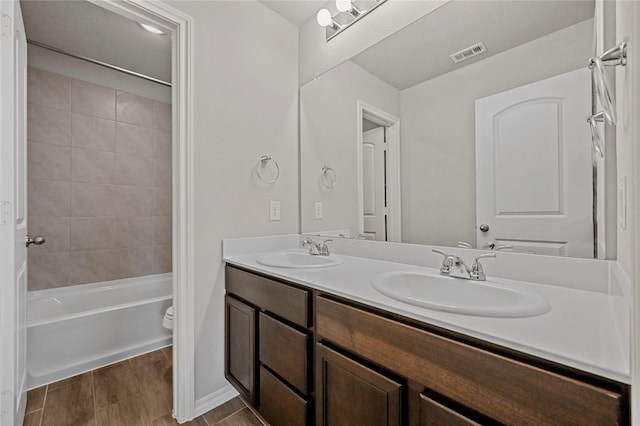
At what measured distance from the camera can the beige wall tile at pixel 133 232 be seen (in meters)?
2.63

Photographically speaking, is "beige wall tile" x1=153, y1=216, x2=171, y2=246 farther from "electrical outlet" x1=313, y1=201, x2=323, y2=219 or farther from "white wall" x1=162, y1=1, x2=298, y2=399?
"electrical outlet" x1=313, y1=201, x2=323, y2=219

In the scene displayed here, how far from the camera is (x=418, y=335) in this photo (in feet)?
2.46

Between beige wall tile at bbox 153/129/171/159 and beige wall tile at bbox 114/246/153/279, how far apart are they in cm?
94

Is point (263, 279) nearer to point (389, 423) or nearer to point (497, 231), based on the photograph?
point (389, 423)

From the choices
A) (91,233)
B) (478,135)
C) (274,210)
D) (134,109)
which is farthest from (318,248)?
(134,109)

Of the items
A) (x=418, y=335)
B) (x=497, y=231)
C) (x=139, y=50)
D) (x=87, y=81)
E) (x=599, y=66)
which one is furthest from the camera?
(x=87, y=81)

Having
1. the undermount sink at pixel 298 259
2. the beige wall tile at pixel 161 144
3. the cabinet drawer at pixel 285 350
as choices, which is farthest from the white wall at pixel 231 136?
the beige wall tile at pixel 161 144

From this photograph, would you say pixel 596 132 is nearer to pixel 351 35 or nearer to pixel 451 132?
pixel 451 132

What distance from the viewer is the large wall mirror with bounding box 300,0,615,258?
96cm

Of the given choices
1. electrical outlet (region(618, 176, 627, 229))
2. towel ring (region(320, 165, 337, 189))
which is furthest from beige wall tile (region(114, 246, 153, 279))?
electrical outlet (region(618, 176, 627, 229))

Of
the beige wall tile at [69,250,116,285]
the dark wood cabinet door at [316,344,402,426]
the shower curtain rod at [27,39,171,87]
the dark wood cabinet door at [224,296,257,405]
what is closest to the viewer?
the dark wood cabinet door at [316,344,402,426]

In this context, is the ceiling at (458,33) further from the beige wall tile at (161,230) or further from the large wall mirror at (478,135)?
the beige wall tile at (161,230)

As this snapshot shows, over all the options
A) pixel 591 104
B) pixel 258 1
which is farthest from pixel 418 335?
pixel 258 1

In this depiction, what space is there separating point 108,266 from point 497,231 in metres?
2.98
